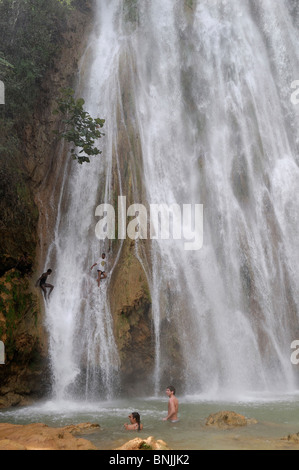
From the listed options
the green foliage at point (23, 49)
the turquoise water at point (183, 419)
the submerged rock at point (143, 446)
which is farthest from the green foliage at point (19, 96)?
the submerged rock at point (143, 446)

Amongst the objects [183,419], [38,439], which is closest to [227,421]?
[183,419]

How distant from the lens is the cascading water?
43.4ft

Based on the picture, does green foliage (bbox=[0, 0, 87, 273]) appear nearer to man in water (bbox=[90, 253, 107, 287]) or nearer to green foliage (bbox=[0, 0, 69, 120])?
green foliage (bbox=[0, 0, 69, 120])

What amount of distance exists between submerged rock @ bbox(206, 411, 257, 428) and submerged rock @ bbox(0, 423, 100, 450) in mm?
2766

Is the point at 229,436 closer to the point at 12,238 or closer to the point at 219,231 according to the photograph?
the point at 12,238

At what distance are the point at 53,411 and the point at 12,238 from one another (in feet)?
18.0

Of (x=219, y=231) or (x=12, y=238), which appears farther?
(x=219, y=231)

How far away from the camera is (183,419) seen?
898 centimetres

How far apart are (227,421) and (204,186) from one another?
36.7 ft

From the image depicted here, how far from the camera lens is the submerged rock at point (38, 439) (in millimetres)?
6021

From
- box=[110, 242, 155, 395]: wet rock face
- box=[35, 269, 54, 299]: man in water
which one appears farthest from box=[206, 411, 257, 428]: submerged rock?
box=[35, 269, 54, 299]: man in water

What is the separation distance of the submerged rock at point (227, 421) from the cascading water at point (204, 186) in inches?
175
